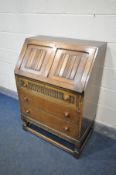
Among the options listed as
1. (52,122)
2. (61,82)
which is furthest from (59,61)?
(52,122)

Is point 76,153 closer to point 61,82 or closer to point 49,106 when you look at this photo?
point 49,106

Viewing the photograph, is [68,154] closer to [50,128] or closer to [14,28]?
[50,128]

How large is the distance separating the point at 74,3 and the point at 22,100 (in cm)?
116

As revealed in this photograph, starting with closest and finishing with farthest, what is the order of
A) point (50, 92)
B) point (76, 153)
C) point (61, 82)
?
1. point (61, 82)
2. point (50, 92)
3. point (76, 153)

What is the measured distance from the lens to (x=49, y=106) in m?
1.54

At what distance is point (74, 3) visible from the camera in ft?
5.06

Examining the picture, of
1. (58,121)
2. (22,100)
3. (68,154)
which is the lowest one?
(68,154)

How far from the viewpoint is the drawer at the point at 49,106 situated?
1.42 metres

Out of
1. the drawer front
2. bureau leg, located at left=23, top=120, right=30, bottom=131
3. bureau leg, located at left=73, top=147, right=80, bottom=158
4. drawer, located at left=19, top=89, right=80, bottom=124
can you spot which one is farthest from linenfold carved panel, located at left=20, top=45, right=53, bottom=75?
bureau leg, located at left=73, top=147, right=80, bottom=158

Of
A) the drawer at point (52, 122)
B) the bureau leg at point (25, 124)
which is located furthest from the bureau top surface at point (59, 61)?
the bureau leg at point (25, 124)

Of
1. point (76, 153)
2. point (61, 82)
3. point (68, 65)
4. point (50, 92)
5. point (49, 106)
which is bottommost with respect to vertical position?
point (76, 153)

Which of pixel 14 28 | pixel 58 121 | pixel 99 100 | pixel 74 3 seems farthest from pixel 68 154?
pixel 14 28

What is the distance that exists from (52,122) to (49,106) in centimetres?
20

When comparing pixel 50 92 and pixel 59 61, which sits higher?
pixel 59 61
